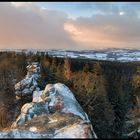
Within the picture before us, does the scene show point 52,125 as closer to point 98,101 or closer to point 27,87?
point 98,101

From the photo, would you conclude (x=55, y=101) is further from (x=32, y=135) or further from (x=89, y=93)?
(x=89, y=93)

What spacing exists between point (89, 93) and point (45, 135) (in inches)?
1463

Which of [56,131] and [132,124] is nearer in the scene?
[56,131]

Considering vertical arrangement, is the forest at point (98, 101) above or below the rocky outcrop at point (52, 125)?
below

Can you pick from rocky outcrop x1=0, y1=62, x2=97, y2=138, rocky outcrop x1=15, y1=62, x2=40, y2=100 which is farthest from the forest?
rocky outcrop x1=0, y1=62, x2=97, y2=138

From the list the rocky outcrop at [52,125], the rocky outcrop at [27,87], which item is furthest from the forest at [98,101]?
the rocky outcrop at [52,125]

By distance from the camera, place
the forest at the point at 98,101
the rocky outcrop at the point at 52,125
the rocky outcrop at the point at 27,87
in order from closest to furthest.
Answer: the rocky outcrop at the point at 52,125
the forest at the point at 98,101
the rocky outcrop at the point at 27,87

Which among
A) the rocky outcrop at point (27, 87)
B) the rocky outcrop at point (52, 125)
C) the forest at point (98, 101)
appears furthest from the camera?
the rocky outcrop at point (27, 87)

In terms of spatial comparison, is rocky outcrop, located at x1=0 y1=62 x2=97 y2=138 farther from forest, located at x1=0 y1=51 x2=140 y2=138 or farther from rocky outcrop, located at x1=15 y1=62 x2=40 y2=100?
rocky outcrop, located at x1=15 y1=62 x2=40 y2=100

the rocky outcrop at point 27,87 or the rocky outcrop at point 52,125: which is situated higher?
the rocky outcrop at point 52,125

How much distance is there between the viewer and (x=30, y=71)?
2825 inches

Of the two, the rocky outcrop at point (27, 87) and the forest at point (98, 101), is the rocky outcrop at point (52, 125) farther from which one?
the rocky outcrop at point (27, 87)

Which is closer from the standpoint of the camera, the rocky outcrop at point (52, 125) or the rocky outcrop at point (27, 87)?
the rocky outcrop at point (52, 125)

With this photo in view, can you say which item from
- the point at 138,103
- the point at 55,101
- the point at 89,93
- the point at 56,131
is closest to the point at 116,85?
the point at 138,103
